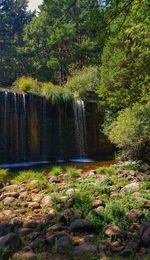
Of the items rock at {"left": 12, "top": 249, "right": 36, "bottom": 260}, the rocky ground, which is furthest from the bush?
rock at {"left": 12, "top": 249, "right": 36, "bottom": 260}

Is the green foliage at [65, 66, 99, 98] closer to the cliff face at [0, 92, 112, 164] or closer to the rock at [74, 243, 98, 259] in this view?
the cliff face at [0, 92, 112, 164]

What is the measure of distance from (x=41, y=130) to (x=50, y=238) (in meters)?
10.7

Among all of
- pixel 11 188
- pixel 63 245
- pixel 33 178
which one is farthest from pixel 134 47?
pixel 63 245

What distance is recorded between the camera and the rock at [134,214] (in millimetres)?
5383

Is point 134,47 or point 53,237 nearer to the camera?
point 53,237

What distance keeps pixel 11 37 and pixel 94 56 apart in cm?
1441

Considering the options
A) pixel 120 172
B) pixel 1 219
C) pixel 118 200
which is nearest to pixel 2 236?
pixel 1 219

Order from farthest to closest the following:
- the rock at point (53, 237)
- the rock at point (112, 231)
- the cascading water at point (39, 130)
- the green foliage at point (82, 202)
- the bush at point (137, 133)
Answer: the cascading water at point (39, 130) → the bush at point (137, 133) → the green foliage at point (82, 202) → the rock at point (112, 231) → the rock at point (53, 237)

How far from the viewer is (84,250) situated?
4.31 m

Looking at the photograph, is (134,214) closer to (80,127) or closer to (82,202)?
(82,202)

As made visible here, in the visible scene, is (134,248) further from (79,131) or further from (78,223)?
(79,131)

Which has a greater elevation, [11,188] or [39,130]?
[39,130]

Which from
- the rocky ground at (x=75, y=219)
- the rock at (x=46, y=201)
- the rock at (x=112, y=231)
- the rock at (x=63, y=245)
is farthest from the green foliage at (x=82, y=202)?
the rock at (x=63, y=245)

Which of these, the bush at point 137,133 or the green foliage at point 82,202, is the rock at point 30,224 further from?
the bush at point 137,133
